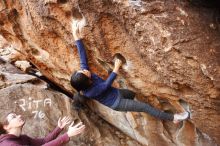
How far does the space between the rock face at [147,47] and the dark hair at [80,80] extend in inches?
24.7

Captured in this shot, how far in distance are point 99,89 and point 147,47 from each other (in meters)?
0.94

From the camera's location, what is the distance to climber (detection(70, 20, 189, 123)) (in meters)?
5.20

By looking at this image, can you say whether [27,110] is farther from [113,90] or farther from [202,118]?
[202,118]

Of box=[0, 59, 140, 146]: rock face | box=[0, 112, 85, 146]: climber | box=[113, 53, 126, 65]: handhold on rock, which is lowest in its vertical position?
box=[0, 59, 140, 146]: rock face

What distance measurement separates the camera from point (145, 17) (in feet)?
15.6

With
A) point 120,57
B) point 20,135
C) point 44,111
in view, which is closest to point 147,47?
point 120,57

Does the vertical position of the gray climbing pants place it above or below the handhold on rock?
below

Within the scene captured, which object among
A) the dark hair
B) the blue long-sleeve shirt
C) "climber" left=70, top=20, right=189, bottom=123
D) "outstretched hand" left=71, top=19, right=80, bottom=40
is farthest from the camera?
"outstretched hand" left=71, top=19, right=80, bottom=40

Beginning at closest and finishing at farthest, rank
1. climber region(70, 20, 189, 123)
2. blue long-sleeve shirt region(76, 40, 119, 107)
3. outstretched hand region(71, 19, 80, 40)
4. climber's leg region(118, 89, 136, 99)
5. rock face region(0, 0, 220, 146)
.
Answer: rock face region(0, 0, 220, 146) → climber region(70, 20, 189, 123) → blue long-sleeve shirt region(76, 40, 119, 107) → outstretched hand region(71, 19, 80, 40) → climber's leg region(118, 89, 136, 99)

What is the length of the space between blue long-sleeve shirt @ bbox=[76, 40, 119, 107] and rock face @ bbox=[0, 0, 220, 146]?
174 mm

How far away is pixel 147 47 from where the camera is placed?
4.96 m

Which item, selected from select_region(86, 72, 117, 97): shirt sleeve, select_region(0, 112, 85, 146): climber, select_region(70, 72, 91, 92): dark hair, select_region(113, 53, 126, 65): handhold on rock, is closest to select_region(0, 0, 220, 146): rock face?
select_region(113, 53, 126, 65): handhold on rock

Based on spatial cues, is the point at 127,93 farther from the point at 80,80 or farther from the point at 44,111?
the point at 44,111

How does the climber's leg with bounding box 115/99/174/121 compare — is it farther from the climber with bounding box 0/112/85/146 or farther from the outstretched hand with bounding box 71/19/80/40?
the outstretched hand with bounding box 71/19/80/40
